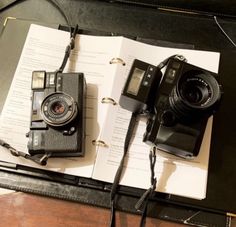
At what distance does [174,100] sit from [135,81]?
0.25 feet

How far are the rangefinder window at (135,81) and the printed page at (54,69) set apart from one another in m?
0.07

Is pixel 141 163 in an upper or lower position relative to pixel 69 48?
lower

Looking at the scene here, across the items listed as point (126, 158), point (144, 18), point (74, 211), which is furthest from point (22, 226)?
point (144, 18)

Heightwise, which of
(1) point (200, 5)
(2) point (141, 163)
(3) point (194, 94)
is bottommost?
(2) point (141, 163)

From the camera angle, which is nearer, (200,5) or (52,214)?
(52,214)

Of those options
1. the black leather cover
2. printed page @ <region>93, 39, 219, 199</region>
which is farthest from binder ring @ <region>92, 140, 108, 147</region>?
the black leather cover

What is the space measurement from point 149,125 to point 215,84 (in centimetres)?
12

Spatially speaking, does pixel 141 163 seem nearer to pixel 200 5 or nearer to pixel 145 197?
pixel 145 197

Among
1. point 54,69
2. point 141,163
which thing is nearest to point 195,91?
point 141,163

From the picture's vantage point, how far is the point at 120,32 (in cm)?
72

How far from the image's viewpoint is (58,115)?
1.97ft

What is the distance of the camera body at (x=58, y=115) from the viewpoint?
60 cm

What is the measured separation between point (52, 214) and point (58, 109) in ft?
0.56

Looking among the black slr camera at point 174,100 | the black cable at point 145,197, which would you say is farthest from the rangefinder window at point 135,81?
the black cable at point 145,197
